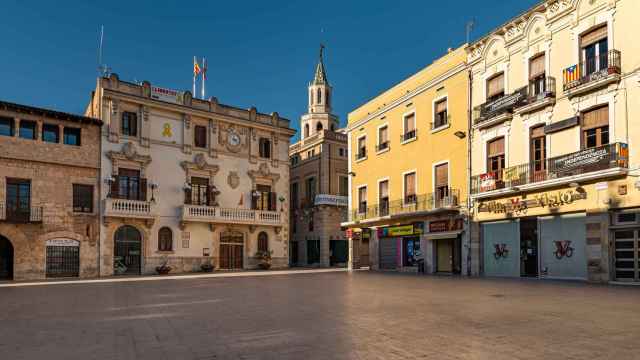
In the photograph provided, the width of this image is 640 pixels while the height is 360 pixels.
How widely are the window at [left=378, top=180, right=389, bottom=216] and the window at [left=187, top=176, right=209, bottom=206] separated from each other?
1294cm

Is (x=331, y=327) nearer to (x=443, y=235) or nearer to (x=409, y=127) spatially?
(x=443, y=235)

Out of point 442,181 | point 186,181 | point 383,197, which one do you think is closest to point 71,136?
point 186,181

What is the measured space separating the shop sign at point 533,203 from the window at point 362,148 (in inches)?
496

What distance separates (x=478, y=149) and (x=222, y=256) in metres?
21.2

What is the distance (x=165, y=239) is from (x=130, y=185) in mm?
4411

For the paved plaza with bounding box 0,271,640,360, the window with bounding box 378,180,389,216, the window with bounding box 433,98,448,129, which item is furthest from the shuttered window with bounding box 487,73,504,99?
the paved plaza with bounding box 0,271,640,360

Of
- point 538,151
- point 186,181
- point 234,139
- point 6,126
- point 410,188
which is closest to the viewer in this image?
point 538,151

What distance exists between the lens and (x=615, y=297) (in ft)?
43.7

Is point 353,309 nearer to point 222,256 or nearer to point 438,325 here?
point 438,325

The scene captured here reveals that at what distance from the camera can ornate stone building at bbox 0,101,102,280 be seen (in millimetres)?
29203

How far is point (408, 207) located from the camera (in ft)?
99.4

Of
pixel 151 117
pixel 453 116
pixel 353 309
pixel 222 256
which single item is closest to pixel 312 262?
pixel 222 256

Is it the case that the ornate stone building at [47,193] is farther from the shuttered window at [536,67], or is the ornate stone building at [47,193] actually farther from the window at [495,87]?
the shuttered window at [536,67]

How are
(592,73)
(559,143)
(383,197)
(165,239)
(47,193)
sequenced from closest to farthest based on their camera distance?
1. (592,73)
2. (559,143)
3. (47,193)
4. (383,197)
5. (165,239)
